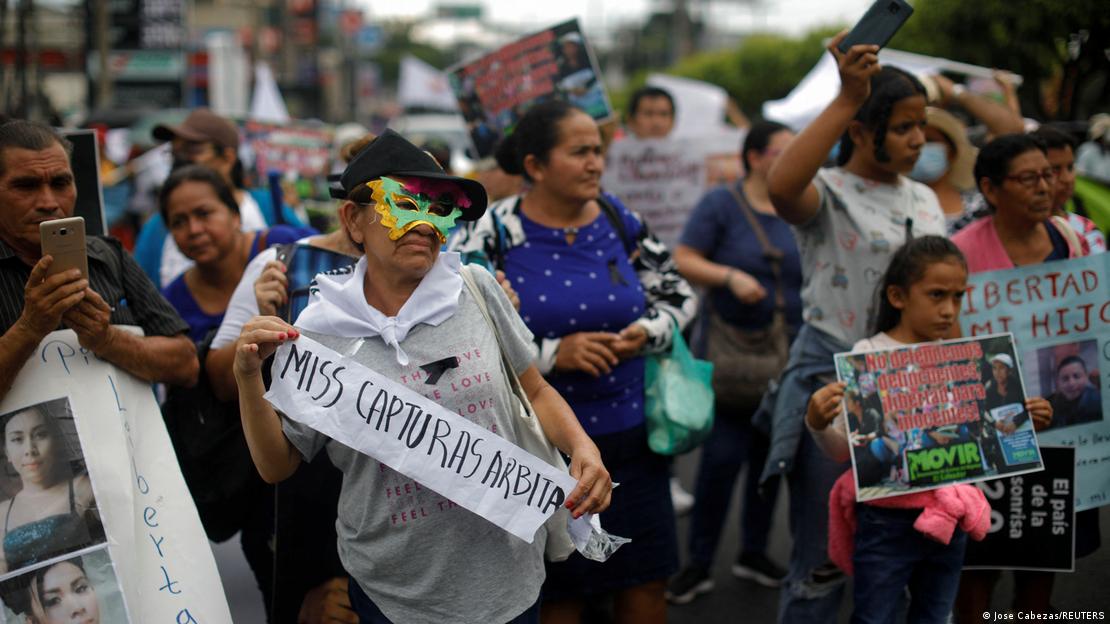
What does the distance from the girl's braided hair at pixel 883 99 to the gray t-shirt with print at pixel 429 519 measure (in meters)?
1.67

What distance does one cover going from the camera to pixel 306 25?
1841 inches

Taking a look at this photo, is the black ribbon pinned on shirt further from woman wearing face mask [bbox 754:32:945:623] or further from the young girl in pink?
woman wearing face mask [bbox 754:32:945:623]

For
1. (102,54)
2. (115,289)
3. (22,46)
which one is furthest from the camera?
(102,54)

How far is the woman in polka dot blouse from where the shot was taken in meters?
3.75

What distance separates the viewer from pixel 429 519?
271 cm

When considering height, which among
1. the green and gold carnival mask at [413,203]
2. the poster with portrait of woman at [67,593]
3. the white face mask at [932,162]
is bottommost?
the poster with portrait of woman at [67,593]

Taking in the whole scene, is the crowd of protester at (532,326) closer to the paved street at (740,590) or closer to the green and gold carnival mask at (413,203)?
the green and gold carnival mask at (413,203)

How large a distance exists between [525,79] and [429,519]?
3025 millimetres

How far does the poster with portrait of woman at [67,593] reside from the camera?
256cm

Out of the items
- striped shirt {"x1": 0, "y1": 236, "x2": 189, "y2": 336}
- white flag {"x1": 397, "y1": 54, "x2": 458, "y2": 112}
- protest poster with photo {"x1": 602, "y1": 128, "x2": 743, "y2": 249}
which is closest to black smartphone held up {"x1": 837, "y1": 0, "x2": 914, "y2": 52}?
striped shirt {"x1": 0, "y1": 236, "x2": 189, "y2": 336}

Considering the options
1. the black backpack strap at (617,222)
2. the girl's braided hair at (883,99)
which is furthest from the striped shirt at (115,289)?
the girl's braided hair at (883,99)

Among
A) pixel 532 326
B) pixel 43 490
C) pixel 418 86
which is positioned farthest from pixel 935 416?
pixel 418 86

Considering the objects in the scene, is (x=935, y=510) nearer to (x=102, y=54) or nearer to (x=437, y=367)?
(x=437, y=367)

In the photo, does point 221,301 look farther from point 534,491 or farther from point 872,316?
point 872,316
